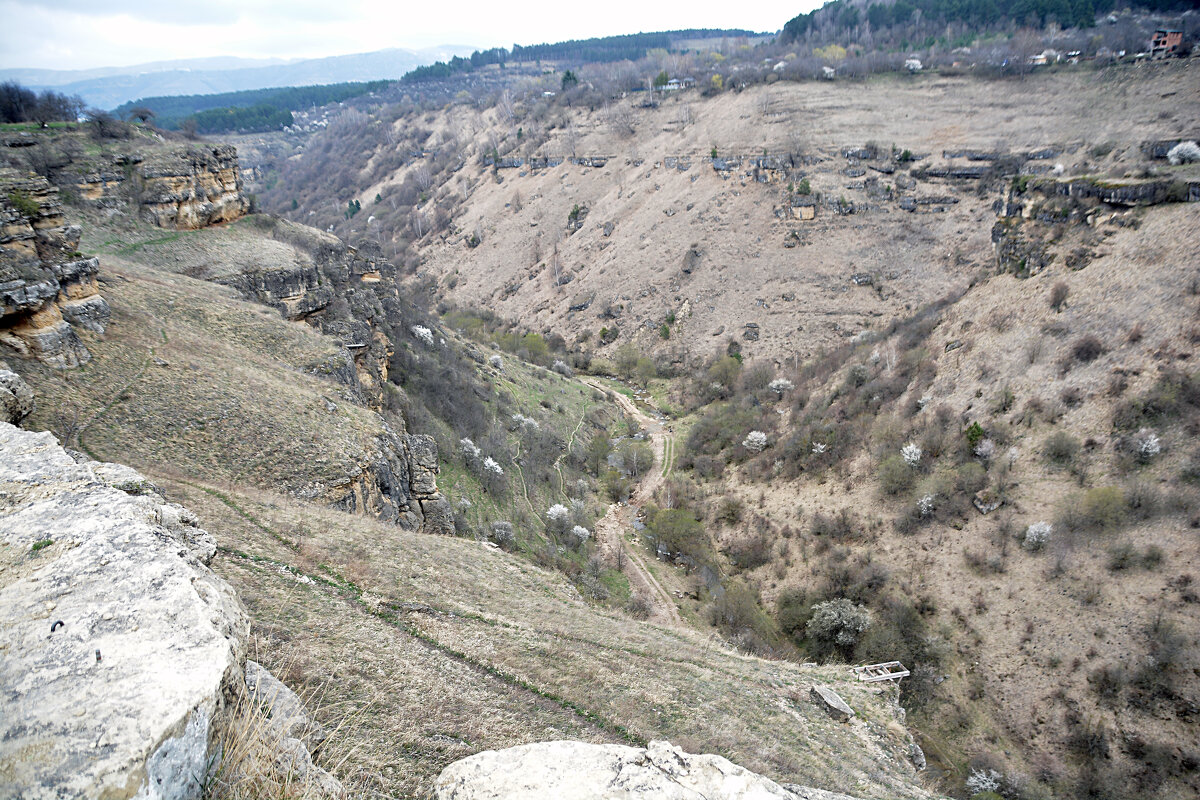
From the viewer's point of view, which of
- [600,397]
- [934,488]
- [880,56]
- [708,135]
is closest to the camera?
[934,488]

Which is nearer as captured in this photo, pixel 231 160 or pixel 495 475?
pixel 495 475

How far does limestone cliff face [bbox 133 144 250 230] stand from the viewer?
Result: 25062 millimetres

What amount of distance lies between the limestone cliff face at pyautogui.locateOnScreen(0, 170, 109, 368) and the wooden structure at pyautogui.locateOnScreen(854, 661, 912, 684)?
20.5 meters

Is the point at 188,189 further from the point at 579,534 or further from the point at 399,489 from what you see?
the point at 579,534

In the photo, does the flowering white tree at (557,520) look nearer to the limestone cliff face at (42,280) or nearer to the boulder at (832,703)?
the boulder at (832,703)

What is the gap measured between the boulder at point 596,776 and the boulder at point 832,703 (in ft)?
26.0

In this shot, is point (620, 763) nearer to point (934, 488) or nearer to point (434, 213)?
point (934, 488)

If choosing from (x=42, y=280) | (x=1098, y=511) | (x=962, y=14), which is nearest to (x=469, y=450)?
(x=42, y=280)

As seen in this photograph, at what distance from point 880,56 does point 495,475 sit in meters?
87.1

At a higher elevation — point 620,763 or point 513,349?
point 620,763

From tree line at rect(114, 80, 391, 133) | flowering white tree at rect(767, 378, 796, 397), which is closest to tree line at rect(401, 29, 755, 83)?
tree line at rect(114, 80, 391, 133)

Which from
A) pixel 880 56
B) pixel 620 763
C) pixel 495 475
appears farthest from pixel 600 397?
pixel 880 56

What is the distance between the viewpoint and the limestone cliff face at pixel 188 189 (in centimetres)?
2506

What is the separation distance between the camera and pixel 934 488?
2223 cm
